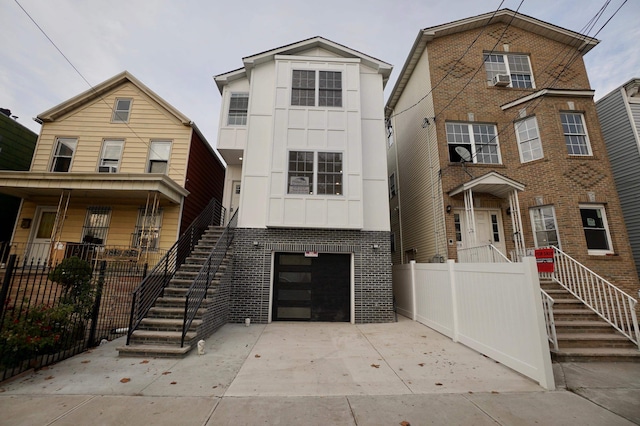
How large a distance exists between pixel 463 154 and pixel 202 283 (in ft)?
32.2

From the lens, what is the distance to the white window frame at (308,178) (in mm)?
8695

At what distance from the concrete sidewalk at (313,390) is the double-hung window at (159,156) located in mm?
7548

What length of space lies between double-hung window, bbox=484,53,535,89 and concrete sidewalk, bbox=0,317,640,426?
418 inches

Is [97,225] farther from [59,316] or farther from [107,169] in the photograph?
[59,316]

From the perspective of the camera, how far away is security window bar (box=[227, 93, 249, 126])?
35.7 ft

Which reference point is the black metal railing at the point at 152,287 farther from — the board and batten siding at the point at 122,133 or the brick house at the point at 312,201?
the board and batten siding at the point at 122,133

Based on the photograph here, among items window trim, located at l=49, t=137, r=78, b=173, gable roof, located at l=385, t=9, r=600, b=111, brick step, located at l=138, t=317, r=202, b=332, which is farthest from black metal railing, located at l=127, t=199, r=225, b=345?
gable roof, located at l=385, t=9, r=600, b=111

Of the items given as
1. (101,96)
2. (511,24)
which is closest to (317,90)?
(511,24)

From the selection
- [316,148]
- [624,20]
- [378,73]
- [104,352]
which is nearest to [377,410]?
[104,352]

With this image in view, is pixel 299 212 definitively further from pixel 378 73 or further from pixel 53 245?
pixel 53 245

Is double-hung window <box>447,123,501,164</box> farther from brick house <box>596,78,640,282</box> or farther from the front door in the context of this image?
the front door

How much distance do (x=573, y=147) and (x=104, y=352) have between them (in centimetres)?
1506

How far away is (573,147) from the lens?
31.5ft

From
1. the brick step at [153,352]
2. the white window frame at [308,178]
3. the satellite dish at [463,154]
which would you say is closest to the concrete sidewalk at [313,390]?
the brick step at [153,352]
